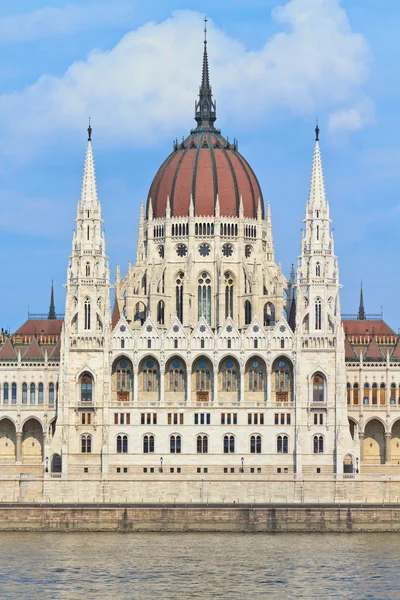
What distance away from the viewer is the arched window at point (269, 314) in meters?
184

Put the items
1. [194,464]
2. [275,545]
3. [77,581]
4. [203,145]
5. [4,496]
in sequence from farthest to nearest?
[203,145] < [194,464] < [4,496] < [275,545] < [77,581]

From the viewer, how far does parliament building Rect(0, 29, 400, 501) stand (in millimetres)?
171250

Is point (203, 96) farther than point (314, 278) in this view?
Yes

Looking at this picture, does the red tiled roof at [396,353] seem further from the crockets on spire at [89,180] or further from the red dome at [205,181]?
the crockets on spire at [89,180]

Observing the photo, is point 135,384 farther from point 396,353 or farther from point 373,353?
point 396,353

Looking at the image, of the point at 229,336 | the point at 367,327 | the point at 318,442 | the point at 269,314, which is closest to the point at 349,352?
the point at 367,327

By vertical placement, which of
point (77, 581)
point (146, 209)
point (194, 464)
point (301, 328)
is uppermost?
point (146, 209)

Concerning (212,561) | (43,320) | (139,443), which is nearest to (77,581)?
(212,561)

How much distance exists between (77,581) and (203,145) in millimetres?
70750

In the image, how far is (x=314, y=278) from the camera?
175250mm

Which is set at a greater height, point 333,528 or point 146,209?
point 146,209

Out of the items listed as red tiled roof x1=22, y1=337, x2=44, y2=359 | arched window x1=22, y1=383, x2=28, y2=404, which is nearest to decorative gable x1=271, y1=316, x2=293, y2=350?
red tiled roof x1=22, y1=337, x2=44, y2=359

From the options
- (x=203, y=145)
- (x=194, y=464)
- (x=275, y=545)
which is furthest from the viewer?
(x=203, y=145)

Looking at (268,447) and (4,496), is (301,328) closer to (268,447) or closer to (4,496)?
(268,447)
